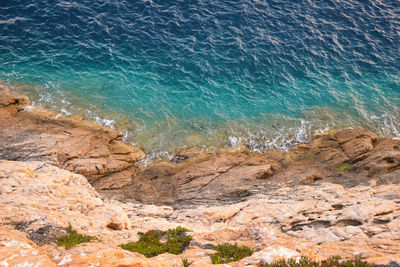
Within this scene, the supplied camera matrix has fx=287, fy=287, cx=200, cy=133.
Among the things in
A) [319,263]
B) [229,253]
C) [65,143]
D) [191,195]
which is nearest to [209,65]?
[65,143]

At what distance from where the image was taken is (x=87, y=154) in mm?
23203

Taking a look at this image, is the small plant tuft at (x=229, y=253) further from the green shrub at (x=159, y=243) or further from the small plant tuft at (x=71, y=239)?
the small plant tuft at (x=71, y=239)

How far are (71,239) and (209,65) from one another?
2715 cm

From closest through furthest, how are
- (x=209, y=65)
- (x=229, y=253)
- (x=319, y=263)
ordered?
(x=319, y=263), (x=229, y=253), (x=209, y=65)

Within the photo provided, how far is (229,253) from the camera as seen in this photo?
1226cm

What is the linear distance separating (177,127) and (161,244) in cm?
1603

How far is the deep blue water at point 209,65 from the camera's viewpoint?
96.4ft

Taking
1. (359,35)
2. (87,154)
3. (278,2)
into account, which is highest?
(278,2)

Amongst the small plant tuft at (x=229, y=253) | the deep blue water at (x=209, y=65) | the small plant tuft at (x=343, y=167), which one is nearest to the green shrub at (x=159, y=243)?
the small plant tuft at (x=229, y=253)

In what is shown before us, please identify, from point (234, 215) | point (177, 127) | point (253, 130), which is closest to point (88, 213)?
point (234, 215)

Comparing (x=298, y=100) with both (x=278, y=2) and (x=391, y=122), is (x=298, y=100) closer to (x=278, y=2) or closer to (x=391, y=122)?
(x=391, y=122)

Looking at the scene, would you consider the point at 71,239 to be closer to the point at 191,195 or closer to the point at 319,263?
the point at 191,195

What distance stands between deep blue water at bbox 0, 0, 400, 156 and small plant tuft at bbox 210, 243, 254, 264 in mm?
14485

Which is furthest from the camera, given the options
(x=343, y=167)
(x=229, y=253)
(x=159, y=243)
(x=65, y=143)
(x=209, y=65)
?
(x=209, y=65)
